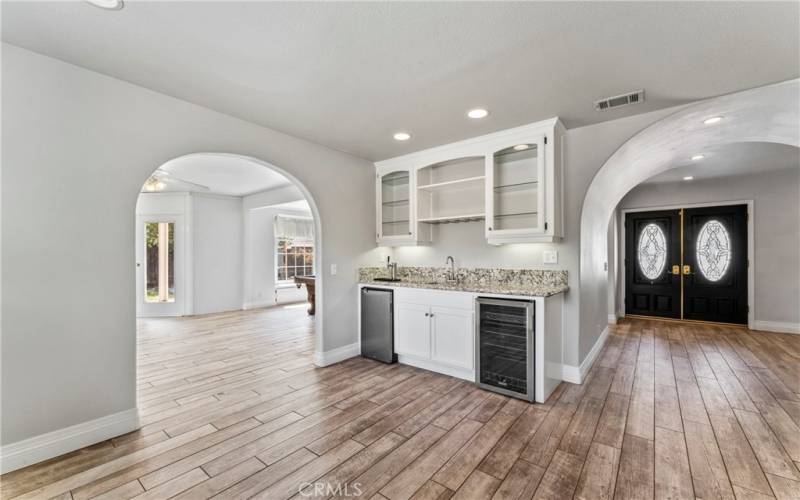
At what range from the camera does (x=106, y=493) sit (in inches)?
71.1

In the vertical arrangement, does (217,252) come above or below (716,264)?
above

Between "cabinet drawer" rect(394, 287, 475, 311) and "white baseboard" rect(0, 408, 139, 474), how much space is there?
2.47 m

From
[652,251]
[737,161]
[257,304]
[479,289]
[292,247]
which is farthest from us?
[292,247]

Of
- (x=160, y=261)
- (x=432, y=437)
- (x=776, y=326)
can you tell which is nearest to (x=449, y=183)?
(x=432, y=437)

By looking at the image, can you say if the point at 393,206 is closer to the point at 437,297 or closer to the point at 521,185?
the point at 437,297

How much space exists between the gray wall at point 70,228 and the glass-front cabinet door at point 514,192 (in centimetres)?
280

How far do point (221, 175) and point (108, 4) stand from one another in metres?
4.27

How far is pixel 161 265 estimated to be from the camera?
7016 millimetres

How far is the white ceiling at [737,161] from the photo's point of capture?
168 inches

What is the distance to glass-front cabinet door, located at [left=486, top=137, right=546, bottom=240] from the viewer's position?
3320 millimetres

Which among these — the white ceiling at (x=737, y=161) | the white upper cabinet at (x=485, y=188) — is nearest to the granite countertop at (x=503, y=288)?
the white upper cabinet at (x=485, y=188)

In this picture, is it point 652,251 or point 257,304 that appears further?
point 257,304

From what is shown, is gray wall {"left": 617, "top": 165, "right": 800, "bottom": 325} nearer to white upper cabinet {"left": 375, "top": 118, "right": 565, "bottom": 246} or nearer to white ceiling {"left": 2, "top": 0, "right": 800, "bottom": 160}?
white ceiling {"left": 2, "top": 0, "right": 800, "bottom": 160}

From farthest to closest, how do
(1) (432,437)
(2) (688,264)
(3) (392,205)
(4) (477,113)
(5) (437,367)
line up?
(2) (688,264) < (3) (392,205) < (5) (437,367) < (4) (477,113) < (1) (432,437)
